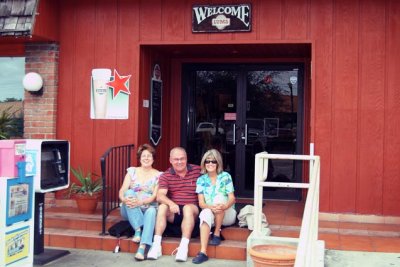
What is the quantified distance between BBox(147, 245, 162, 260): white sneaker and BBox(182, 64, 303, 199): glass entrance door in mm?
2585

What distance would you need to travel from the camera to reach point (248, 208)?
5.81m

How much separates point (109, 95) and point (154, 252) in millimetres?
2272

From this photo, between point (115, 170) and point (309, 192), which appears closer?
point (309, 192)

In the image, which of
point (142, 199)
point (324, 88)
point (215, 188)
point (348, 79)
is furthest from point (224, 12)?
point (142, 199)

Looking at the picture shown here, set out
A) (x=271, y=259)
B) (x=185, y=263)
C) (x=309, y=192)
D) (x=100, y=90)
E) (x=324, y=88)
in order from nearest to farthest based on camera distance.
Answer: (x=309, y=192), (x=271, y=259), (x=185, y=263), (x=324, y=88), (x=100, y=90)

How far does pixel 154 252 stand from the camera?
5.25 m

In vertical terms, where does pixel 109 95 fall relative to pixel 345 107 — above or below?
above

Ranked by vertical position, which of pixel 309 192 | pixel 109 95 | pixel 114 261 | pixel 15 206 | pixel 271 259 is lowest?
pixel 114 261

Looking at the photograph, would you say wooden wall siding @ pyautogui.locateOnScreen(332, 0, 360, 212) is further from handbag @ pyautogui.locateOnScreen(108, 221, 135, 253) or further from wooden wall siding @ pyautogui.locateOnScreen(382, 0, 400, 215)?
handbag @ pyautogui.locateOnScreen(108, 221, 135, 253)

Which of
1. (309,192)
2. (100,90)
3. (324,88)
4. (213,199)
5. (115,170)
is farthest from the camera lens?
(100,90)

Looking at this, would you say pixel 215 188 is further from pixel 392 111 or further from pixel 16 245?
pixel 392 111

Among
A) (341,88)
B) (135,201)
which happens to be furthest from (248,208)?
(341,88)

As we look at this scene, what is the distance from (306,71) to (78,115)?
3.13m

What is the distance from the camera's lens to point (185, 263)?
5156mm
